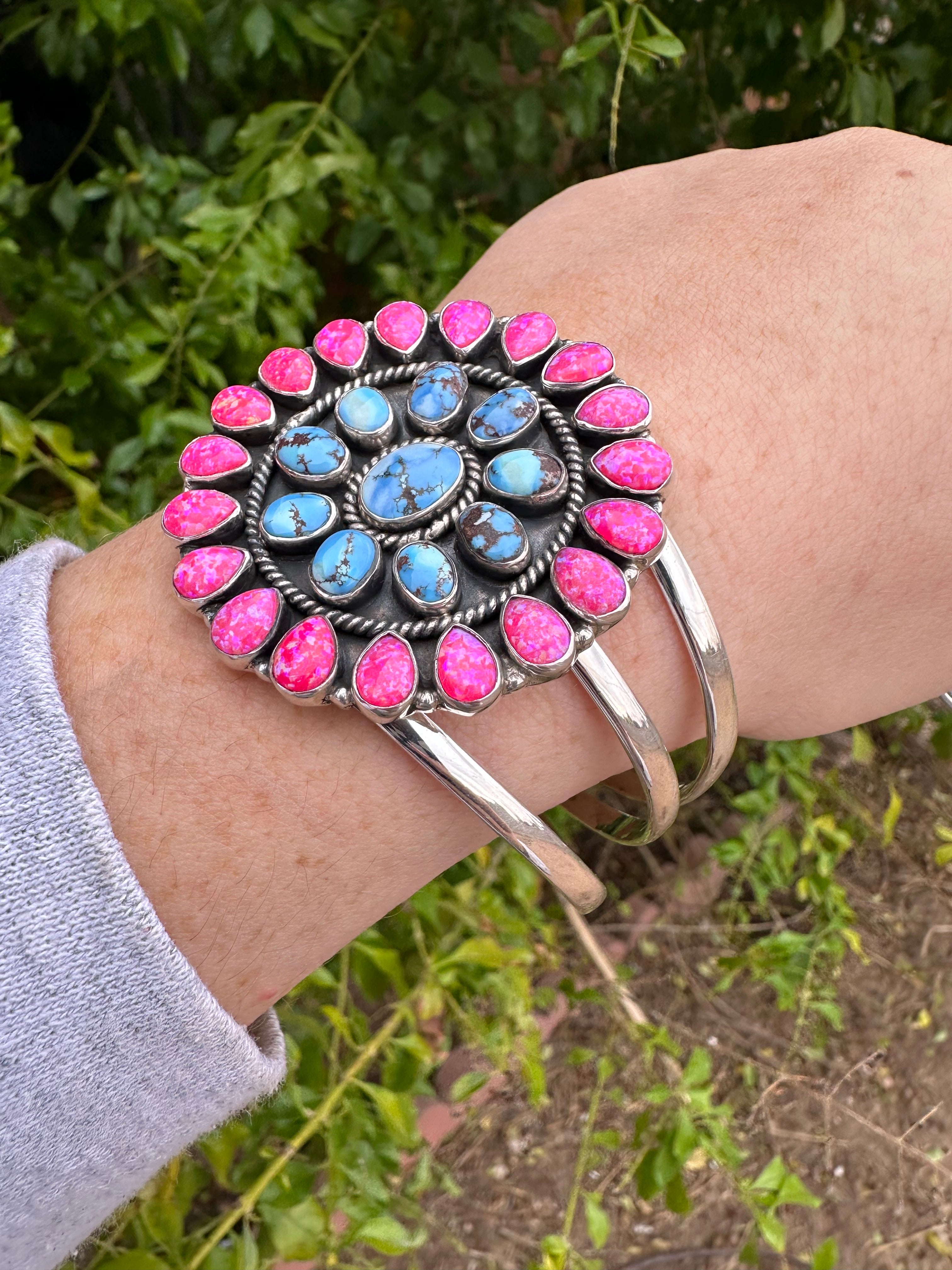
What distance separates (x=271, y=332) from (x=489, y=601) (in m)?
1.08

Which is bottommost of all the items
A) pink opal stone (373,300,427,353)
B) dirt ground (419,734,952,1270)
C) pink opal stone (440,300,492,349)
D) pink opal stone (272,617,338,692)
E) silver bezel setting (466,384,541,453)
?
dirt ground (419,734,952,1270)

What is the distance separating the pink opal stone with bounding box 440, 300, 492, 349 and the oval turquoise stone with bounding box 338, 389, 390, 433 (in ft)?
0.35

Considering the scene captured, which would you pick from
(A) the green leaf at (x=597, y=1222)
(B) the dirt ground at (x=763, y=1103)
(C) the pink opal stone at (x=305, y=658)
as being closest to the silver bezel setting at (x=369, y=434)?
(C) the pink opal stone at (x=305, y=658)

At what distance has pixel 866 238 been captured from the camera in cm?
104

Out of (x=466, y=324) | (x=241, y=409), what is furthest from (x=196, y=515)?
(x=466, y=324)

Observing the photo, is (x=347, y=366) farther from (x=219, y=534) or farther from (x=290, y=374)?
(x=219, y=534)

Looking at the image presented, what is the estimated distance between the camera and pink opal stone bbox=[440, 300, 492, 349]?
→ 3.20 ft

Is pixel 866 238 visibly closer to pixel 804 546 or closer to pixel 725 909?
pixel 804 546

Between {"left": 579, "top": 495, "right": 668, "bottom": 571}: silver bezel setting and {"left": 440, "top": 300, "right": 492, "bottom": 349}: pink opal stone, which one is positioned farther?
{"left": 440, "top": 300, "right": 492, "bottom": 349}: pink opal stone

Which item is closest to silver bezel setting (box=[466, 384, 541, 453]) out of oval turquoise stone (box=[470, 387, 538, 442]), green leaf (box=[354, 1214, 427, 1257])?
oval turquoise stone (box=[470, 387, 538, 442])

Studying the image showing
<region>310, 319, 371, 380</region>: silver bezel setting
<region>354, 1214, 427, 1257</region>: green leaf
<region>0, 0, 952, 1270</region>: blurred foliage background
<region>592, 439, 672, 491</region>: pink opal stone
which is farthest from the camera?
<region>0, 0, 952, 1270</region>: blurred foliage background

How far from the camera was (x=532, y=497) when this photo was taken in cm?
89

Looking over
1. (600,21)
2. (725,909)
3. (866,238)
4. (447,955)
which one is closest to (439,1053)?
(447,955)

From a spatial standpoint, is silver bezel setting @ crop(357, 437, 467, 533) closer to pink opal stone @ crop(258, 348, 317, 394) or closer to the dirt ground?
pink opal stone @ crop(258, 348, 317, 394)
